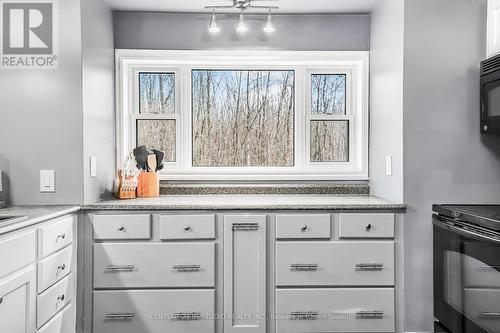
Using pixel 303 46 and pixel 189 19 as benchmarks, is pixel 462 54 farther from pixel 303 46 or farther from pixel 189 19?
pixel 189 19

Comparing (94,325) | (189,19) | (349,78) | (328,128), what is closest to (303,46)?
(349,78)

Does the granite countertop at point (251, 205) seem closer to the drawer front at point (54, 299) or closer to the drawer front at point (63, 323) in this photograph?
the drawer front at point (54, 299)

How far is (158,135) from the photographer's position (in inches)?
122

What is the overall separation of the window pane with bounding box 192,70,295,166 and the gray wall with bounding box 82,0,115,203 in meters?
0.61

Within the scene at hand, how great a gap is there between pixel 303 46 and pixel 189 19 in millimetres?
826

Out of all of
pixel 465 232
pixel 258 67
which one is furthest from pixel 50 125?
pixel 465 232

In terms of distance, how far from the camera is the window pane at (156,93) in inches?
122

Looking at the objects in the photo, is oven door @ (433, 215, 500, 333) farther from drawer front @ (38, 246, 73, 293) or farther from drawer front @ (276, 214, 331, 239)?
drawer front @ (38, 246, 73, 293)

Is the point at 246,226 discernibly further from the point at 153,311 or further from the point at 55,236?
the point at 55,236

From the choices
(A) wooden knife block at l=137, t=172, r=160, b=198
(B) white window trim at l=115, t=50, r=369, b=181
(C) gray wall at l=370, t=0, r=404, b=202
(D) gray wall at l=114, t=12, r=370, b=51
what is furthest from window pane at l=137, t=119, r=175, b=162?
(C) gray wall at l=370, t=0, r=404, b=202

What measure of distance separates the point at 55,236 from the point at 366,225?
166 cm

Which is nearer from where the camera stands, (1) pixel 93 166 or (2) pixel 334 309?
(2) pixel 334 309

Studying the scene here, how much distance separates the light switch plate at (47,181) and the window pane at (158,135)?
792 mm

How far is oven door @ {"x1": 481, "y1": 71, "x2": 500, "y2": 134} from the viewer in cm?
220
